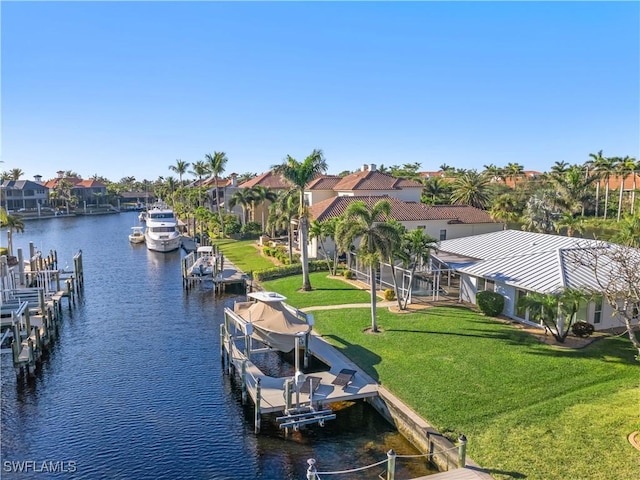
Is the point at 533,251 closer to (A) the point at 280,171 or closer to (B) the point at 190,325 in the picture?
(A) the point at 280,171

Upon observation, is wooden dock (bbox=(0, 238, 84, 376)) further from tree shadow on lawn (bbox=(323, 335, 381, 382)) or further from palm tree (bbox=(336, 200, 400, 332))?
palm tree (bbox=(336, 200, 400, 332))

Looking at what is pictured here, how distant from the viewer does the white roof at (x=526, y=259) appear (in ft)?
87.0

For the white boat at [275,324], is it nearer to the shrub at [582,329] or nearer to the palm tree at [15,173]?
the shrub at [582,329]

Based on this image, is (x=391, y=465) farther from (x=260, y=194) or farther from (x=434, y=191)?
(x=434, y=191)

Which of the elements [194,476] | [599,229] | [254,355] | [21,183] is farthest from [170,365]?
[21,183]

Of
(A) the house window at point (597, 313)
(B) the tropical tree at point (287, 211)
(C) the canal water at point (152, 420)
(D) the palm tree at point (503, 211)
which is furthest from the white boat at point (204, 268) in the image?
(A) the house window at point (597, 313)

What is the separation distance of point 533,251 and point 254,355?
19.0m

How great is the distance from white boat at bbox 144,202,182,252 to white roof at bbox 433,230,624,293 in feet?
123

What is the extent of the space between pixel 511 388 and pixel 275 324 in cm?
1095

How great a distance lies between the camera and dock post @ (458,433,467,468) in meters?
15.1

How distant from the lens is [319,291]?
36.8 m

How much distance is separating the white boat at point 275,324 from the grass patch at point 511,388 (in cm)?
254

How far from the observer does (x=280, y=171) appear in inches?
1425

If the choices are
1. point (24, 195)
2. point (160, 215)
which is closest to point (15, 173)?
point (24, 195)
